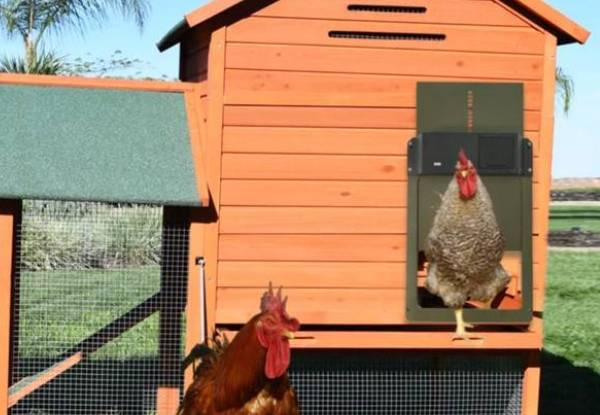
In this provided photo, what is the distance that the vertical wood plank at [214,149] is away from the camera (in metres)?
5.06

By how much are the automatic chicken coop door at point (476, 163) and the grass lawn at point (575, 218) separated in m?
16.5

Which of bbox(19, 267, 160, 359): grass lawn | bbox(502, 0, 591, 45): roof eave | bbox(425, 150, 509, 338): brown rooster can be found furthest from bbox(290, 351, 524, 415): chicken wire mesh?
bbox(502, 0, 591, 45): roof eave

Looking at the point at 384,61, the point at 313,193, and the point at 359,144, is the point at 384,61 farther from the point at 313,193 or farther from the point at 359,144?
the point at 313,193

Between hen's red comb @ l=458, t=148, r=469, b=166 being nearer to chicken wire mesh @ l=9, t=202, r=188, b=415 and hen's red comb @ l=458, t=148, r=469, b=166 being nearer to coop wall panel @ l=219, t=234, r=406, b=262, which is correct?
coop wall panel @ l=219, t=234, r=406, b=262

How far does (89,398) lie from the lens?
6102 millimetres

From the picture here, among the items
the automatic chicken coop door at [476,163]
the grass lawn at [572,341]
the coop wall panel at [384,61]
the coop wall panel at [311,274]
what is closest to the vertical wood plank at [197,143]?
the coop wall panel at [384,61]

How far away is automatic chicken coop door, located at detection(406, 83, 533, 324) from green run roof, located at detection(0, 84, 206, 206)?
44.8 inches

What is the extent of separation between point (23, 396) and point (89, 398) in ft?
2.48

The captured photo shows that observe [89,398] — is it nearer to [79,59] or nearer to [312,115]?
[312,115]

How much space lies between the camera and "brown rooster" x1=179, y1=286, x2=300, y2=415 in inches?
162

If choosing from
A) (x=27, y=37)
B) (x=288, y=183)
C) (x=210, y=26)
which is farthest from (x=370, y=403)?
(x=27, y=37)

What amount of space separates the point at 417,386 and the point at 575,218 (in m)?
19.3

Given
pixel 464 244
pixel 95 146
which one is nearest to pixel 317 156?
pixel 464 244

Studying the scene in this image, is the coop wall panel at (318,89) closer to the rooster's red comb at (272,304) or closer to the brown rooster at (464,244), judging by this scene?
the brown rooster at (464,244)
